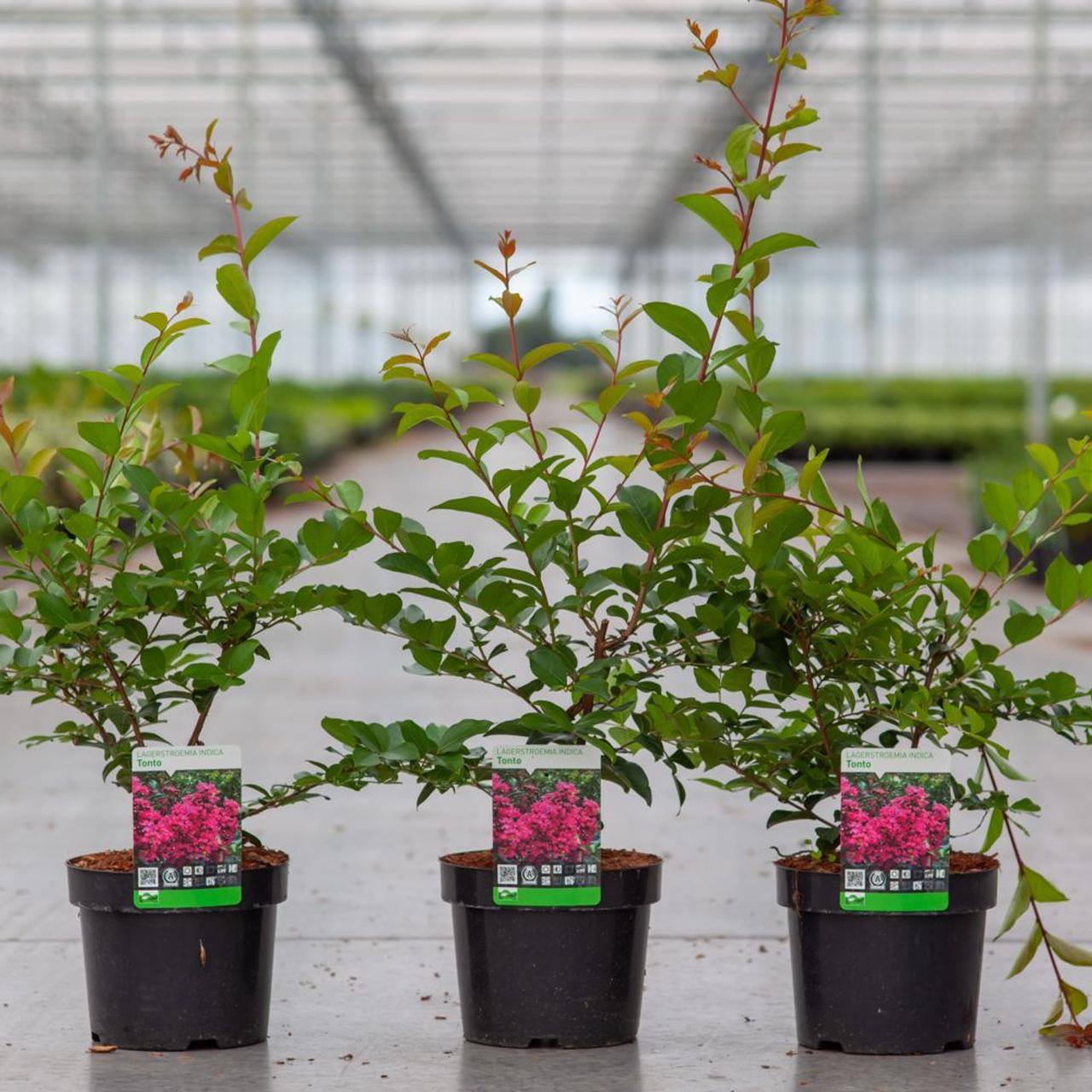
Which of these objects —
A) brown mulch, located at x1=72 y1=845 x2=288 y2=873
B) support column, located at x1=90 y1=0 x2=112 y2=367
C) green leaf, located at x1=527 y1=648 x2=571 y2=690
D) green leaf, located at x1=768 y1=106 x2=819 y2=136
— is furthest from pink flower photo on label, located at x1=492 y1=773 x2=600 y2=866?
support column, located at x1=90 y1=0 x2=112 y2=367

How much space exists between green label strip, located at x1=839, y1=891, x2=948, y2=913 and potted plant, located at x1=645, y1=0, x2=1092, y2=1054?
0.5 inches

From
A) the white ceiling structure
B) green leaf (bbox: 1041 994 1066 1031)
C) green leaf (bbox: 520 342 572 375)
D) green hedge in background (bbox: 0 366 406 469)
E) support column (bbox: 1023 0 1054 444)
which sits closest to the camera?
green leaf (bbox: 520 342 572 375)

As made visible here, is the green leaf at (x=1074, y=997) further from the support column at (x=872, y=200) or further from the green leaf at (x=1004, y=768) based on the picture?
the support column at (x=872, y=200)

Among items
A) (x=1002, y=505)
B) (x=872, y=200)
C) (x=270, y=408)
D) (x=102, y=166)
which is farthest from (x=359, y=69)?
(x=1002, y=505)

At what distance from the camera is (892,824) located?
3.24m

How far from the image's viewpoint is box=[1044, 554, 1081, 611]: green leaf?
335 centimetres

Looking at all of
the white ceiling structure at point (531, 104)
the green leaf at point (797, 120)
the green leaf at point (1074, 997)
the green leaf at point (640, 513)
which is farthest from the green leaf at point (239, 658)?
the white ceiling structure at point (531, 104)

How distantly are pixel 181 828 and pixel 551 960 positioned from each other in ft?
2.21

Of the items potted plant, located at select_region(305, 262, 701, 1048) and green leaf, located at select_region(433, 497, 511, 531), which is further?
potted plant, located at select_region(305, 262, 701, 1048)

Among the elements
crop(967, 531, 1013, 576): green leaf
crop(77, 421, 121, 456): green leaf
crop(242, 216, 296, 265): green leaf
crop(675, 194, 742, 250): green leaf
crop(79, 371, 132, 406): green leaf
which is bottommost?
crop(967, 531, 1013, 576): green leaf

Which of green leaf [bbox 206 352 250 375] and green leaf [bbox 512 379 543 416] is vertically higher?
green leaf [bbox 206 352 250 375]

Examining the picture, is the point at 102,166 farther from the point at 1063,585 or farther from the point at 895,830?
the point at 895,830

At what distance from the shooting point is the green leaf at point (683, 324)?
3164 millimetres

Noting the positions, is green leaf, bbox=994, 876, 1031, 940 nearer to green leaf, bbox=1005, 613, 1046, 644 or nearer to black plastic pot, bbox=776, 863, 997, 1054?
black plastic pot, bbox=776, 863, 997, 1054
